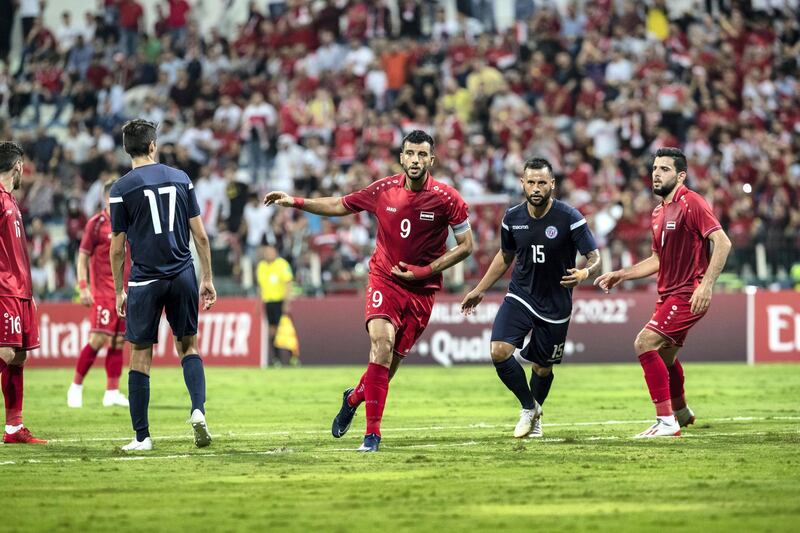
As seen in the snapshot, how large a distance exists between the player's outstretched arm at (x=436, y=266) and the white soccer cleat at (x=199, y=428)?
2010 millimetres

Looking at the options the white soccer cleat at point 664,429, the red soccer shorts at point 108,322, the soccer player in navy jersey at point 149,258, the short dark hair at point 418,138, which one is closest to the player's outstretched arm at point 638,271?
the white soccer cleat at point 664,429

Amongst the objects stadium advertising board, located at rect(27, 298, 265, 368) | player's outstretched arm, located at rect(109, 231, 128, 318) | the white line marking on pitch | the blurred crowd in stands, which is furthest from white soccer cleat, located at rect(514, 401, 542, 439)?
stadium advertising board, located at rect(27, 298, 265, 368)

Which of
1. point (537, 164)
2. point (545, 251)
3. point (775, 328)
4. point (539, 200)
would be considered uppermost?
point (537, 164)

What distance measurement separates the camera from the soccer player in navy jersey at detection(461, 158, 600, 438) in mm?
12016

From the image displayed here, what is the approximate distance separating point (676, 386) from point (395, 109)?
57.2ft

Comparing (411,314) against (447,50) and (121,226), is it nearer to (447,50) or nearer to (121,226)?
(121,226)

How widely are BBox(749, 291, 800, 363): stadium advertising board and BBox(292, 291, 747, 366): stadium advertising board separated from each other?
0.22 metres

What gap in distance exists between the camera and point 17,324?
1177 cm

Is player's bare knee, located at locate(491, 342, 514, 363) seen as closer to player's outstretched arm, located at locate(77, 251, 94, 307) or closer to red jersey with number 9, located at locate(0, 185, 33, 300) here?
red jersey with number 9, located at locate(0, 185, 33, 300)

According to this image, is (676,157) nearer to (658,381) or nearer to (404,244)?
(658,381)

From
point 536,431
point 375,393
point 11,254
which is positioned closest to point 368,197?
point 375,393

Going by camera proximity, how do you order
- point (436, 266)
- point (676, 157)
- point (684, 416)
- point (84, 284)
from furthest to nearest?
point (84, 284) → point (684, 416) → point (676, 157) → point (436, 266)

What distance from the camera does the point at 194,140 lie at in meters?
29.7

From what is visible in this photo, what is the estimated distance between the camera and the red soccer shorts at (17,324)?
1169 cm
